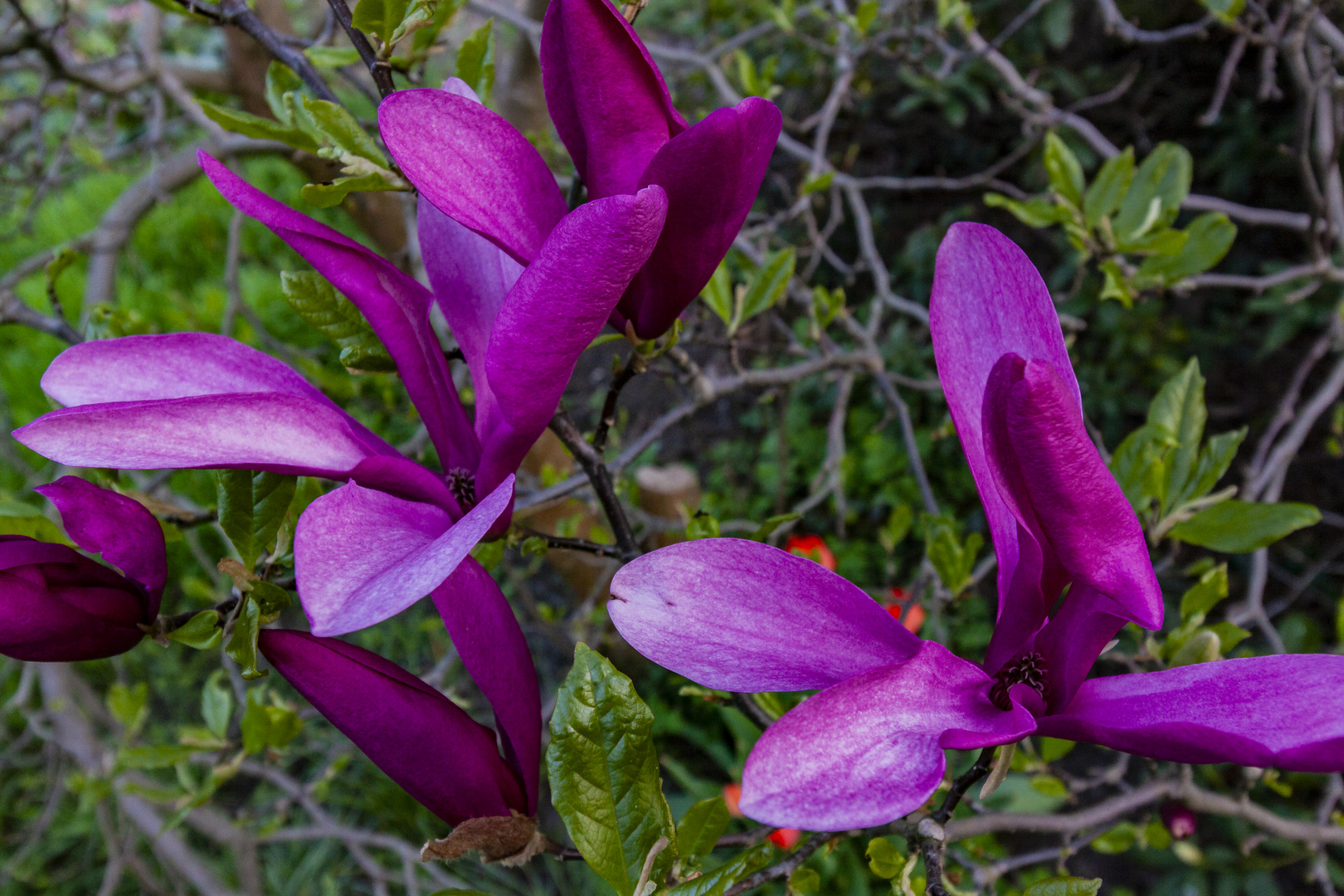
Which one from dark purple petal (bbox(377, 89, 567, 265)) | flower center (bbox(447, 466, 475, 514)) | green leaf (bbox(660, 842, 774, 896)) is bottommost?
green leaf (bbox(660, 842, 774, 896))

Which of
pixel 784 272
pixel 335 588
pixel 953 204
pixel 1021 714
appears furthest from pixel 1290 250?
pixel 335 588

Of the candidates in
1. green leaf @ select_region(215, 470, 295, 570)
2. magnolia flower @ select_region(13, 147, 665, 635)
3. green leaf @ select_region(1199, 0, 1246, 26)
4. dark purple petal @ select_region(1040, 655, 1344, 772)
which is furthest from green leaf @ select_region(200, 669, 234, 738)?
green leaf @ select_region(1199, 0, 1246, 26)

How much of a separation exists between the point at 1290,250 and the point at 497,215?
9.10 feet

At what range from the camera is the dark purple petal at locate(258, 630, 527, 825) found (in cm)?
36

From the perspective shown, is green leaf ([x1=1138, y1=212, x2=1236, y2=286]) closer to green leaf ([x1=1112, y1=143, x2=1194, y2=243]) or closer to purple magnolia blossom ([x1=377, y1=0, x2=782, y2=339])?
green leaf ([x1=1112, y1=143, x2=1194, y2=243])

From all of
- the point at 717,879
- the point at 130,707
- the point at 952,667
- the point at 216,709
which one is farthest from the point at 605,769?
the point at 130,707

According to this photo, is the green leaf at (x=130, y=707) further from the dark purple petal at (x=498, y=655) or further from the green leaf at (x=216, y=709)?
the dark purple petal at (x=498, y=655)

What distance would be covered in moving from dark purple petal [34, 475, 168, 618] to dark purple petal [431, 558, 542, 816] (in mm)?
165

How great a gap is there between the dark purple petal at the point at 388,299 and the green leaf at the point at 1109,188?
761mm

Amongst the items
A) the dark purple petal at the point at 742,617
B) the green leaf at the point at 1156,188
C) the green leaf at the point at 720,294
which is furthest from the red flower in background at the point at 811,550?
the dark purple petal at the point at 742,617

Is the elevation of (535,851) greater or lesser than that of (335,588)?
lesser

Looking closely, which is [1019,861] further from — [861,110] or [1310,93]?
[861,110]

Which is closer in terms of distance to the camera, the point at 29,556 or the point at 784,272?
the point at 29,556

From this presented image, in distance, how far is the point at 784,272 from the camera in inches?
31.3
